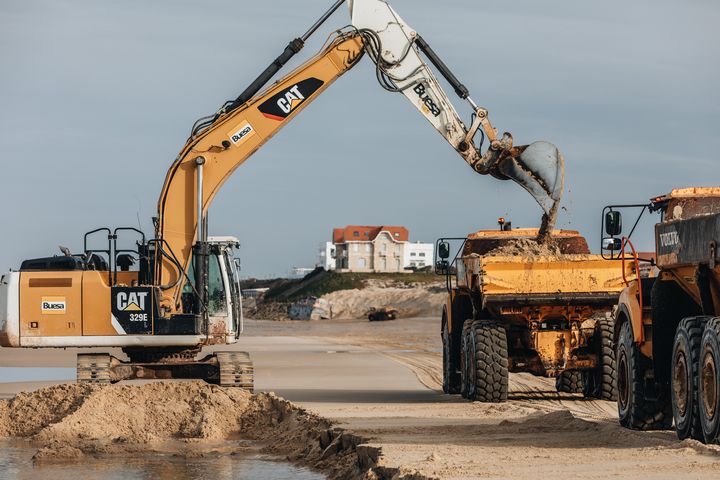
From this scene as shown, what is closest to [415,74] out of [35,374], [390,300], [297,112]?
[297,112]

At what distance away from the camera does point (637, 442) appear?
13.0 metres

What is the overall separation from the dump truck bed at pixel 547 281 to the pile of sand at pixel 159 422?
367cm

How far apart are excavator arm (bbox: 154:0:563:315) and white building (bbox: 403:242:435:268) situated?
481 feet

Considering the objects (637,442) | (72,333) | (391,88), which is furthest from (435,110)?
(637,442)

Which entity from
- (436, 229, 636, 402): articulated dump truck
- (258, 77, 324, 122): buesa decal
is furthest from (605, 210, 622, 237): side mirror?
(258, 77, 324, 122): buesa decal

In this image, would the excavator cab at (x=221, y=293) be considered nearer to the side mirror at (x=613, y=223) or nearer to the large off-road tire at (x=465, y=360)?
the large off-road tire at (x=465, y=360)

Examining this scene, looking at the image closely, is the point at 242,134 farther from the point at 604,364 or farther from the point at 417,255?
the point at 417,255

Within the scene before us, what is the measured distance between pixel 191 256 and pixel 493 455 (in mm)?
8174

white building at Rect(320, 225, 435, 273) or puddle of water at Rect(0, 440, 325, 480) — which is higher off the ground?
white building at Rect(320, 225, 435, 273)

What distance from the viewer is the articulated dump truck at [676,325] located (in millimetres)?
12023

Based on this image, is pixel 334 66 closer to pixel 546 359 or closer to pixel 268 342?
pixel 546 359

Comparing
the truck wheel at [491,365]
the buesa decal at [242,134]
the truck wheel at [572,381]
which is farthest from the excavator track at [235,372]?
the truck wheel at [572,381]

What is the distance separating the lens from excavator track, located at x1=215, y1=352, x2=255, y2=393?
19078 mm

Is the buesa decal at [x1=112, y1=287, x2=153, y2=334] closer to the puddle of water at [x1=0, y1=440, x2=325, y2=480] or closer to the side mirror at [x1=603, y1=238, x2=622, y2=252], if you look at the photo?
the puddle of water at [x1=0, y1=440, x2=325, y2=480]
